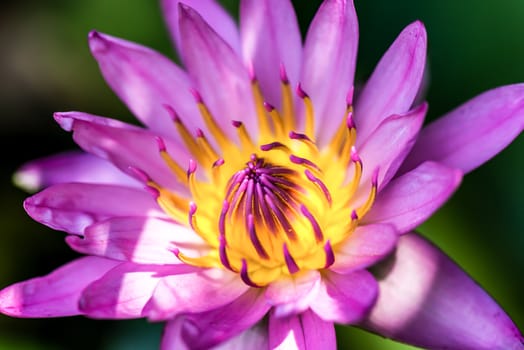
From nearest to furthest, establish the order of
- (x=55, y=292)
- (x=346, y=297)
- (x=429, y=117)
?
1. (x=346, y=297)
2. (x=55, y=292)
3. (x=429, y=117)

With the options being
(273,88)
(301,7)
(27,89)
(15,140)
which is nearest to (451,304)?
(273,88)

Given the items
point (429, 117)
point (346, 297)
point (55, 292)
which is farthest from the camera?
point (429, 117)

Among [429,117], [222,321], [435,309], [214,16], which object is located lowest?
[429,117]

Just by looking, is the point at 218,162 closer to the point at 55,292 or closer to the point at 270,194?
the point at 270,194

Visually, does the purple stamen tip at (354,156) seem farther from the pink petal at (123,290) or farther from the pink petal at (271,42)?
the pink petal at (123,290)

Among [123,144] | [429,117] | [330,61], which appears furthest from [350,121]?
[429,117]

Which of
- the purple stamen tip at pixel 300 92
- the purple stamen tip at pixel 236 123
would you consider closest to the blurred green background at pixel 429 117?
the purple stamen tip at pixel 300 92
